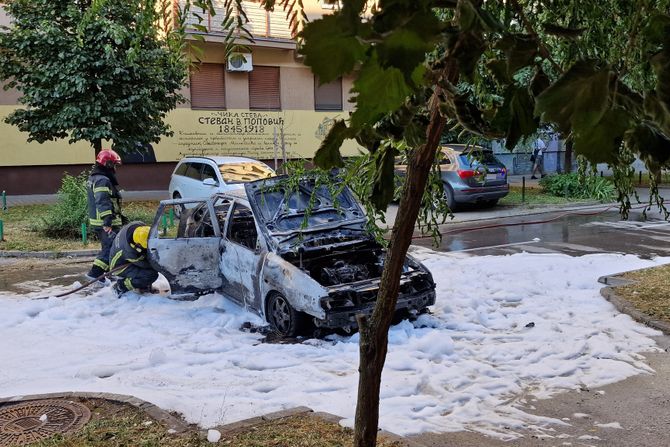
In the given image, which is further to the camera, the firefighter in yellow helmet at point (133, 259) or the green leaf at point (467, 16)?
the firefighter in yellow helmet at point (133, 259)

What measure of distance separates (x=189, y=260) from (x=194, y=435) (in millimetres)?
4250

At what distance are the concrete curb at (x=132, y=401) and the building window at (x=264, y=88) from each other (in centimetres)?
2176

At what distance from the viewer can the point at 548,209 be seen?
20062 millimetres

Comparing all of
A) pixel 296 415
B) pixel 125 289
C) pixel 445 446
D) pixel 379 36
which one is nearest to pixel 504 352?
pixel 445 446

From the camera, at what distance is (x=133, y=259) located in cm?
880

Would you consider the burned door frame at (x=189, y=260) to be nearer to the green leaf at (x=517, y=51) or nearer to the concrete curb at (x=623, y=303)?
the concrete curb at (x=623, y=303)

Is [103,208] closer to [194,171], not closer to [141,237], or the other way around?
[141,237]

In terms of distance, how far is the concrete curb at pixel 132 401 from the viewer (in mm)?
4570

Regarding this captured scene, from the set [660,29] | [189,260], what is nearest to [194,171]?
[189,260]

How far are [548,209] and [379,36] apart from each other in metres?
20.0

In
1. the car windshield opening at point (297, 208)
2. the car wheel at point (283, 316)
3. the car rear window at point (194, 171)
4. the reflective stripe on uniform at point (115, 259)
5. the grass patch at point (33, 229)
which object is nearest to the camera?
the car wheel at point (283, 316)

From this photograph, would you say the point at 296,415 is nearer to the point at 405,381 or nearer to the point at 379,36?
the point at 405,381

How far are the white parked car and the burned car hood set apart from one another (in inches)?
298

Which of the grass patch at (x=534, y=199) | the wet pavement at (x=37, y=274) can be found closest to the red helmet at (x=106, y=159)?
the wet pavement at (x=37, y=274)
